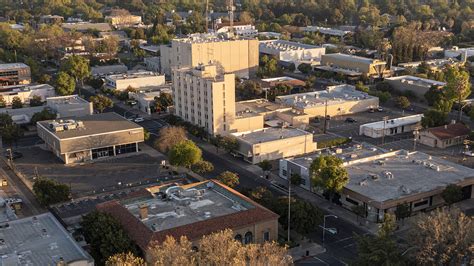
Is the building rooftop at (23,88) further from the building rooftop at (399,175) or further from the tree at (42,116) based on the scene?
the building rooftop at (399,175)

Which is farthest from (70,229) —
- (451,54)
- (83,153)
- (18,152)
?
(451,54)

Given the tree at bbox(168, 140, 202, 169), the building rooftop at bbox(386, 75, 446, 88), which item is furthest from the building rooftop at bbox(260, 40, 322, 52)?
the tree at bbox(168, 140, 202, 169)

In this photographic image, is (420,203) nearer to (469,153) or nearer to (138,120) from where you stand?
(469,153)

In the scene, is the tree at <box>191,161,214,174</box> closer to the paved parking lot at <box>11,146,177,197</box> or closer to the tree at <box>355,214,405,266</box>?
the paved parking lot at <box>11,146,177,197</box>

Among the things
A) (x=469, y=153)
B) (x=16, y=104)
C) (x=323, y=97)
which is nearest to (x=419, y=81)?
(x=323, y=97)

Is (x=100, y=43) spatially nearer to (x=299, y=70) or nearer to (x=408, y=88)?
(x=299, y=70)
